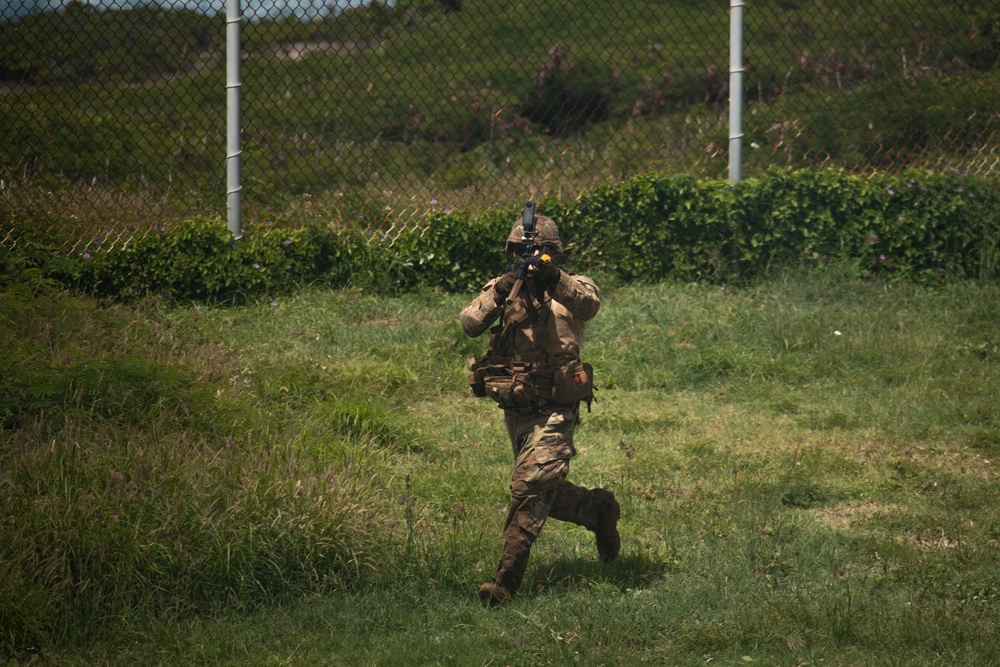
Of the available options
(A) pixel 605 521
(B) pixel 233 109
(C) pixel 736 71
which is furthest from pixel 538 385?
(C) pixel 736 71

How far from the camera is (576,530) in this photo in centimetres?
515

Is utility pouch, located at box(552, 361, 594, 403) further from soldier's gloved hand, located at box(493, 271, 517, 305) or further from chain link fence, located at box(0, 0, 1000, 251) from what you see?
chain link fence, located at box(0, 0, 1000, 251)

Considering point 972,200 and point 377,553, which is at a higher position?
point 972,200

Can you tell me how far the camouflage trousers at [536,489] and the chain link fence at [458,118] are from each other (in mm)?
4725

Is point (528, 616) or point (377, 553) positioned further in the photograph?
point (377, 553)

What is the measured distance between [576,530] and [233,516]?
163 centimetres

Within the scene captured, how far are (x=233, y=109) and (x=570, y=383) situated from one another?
4937 millimetres

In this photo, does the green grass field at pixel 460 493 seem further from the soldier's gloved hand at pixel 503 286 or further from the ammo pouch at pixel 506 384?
the soldier's gloved hand at pixel 503 286

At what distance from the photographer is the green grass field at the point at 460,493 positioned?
3.95 m

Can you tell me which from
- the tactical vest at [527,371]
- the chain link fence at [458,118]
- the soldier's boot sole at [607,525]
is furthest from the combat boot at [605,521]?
the chain link fence at [458,118]

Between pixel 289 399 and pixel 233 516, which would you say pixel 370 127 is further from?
pixel 233 516

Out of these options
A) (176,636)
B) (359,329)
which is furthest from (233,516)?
(359,329)

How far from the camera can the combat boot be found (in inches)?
180

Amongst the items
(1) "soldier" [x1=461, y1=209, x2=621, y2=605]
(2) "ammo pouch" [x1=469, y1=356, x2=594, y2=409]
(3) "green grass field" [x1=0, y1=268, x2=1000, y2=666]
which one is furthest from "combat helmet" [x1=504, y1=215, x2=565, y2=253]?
(3) "green grass field" [x1=0, y1=268, x2=1000, y2=666]
